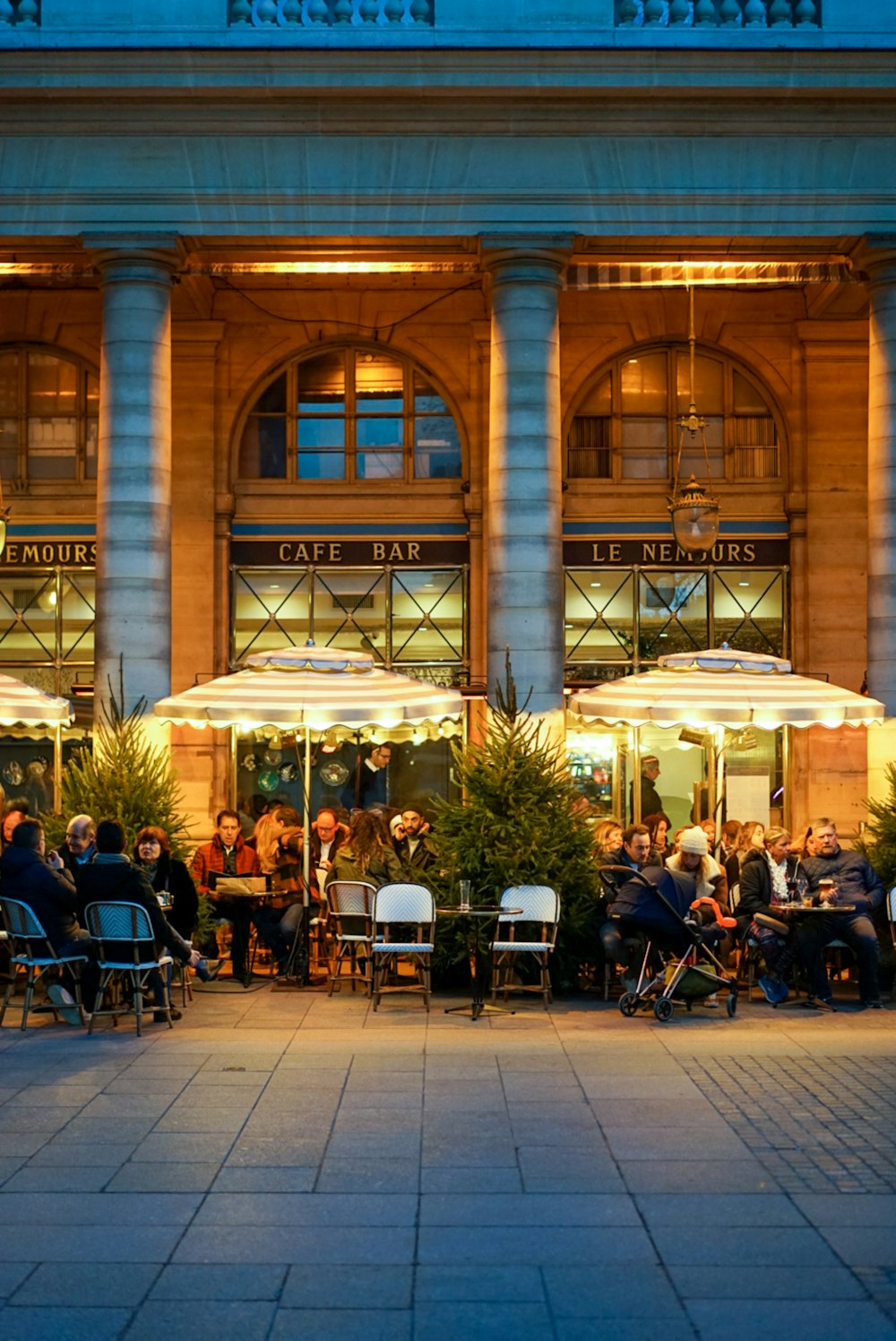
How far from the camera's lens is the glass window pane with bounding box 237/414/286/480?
22.6 meters

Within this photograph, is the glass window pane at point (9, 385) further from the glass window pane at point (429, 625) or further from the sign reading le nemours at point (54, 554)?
the glass window pane at point (429, 625)

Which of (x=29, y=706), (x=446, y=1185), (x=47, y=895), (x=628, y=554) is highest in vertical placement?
(x=628, y=554)

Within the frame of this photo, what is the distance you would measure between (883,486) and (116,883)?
32.7ft

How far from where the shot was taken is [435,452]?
22.5m

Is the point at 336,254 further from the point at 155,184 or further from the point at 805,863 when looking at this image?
the point at 805,863

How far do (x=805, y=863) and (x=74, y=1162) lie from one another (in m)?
8.12

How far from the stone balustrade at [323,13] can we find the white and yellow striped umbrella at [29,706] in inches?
305

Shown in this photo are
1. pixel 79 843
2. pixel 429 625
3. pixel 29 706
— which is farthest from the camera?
pixel 429 625

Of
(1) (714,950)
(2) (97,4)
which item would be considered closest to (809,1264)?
(1) (714,950)

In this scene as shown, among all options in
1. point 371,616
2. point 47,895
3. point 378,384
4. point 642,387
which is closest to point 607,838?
point 47,895

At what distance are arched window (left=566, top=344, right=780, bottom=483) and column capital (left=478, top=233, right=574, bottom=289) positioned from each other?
439cm

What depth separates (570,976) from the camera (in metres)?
14.6

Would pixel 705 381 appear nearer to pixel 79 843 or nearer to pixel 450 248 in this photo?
pixel 450 248

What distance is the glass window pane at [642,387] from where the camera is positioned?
74.1 feet
